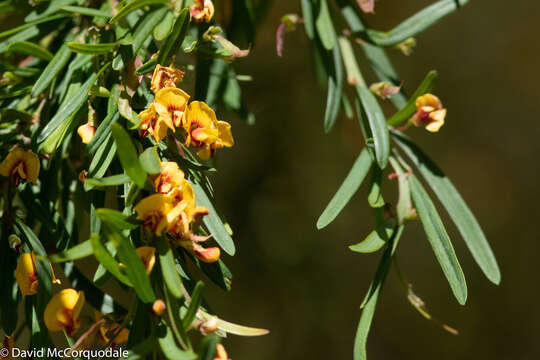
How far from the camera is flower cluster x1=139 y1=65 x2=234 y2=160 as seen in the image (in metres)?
0.32

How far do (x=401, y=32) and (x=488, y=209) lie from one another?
570mm

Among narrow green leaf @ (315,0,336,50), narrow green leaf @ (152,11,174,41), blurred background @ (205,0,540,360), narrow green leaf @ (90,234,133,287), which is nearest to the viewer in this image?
Result: narrow green leaf @ (90,234,133,287)

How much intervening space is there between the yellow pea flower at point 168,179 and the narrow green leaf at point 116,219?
0.02 m

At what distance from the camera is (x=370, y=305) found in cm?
40

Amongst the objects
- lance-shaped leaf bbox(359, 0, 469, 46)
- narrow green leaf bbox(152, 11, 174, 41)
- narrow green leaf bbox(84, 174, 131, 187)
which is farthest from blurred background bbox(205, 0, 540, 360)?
narrow green leaf bbox(84, 174, 131, 187)

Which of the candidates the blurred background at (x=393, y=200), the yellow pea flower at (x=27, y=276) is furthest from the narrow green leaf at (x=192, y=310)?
the blurred background at (x=393, y=200)

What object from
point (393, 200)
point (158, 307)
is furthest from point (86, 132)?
point (393, 200)

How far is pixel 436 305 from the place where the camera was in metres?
0.96

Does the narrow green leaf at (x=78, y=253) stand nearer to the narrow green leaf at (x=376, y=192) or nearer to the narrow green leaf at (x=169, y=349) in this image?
the narrow green leaf at (x=169, y=349)

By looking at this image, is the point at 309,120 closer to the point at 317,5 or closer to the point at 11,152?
the point at 317,5

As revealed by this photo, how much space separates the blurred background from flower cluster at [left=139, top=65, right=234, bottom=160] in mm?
592

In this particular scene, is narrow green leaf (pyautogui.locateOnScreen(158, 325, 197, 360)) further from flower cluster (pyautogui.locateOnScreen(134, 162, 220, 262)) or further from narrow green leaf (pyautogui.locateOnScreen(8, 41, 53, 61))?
narrow green leaf (pyautogui.locateOnScreen(8, 41, 53, 61))

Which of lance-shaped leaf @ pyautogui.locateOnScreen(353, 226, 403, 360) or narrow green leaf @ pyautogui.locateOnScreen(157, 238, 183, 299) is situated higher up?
narrow green leaf @ pyautogui.locateOnScreen(157, 238, 183, 299)

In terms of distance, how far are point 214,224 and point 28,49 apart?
19 centimetres
